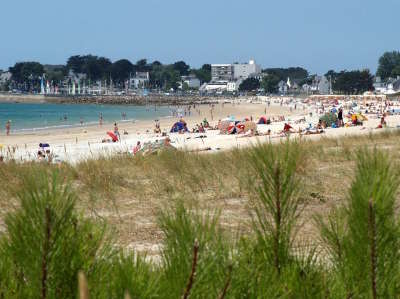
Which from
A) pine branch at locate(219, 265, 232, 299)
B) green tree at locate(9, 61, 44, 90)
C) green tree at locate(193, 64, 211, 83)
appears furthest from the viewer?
green tree at locate(193, 64, 211, 83)

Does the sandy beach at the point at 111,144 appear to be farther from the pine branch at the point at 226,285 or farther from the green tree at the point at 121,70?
the green tree at the point at 121,70

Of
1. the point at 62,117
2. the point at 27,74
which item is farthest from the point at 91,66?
the point at 62,117

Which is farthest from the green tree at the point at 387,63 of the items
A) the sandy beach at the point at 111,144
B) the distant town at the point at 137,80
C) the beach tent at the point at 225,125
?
the beach tent at the point at 225,125

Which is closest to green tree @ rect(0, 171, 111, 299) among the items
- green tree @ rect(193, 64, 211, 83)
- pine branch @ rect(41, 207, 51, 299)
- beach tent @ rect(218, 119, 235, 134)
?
pine branch @ rect(41, 207, 51, 299)

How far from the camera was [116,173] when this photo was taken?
827cm

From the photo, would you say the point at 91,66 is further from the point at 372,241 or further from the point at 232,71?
the point at 372,241

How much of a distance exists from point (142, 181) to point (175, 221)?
269 inches

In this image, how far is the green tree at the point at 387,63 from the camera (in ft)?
484

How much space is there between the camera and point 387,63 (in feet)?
489

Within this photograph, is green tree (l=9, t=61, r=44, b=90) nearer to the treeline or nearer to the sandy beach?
the treeline

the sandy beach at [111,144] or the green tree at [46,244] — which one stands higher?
the green tree at [46,244]

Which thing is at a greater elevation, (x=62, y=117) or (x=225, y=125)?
(x=225, y=125)

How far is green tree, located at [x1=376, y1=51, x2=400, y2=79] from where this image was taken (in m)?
148

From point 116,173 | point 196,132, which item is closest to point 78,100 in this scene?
point 196,132
